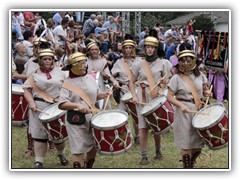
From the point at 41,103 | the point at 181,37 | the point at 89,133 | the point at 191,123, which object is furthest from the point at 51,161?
the point at 181,37

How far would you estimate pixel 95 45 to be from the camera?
356 inches

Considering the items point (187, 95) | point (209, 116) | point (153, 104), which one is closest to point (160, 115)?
point (153, 104)

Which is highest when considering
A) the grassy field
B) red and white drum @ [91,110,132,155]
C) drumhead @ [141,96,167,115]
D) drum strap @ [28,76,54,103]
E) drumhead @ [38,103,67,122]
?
drum strap @ [28,76,54,103]

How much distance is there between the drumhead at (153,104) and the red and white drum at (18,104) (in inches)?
84.3

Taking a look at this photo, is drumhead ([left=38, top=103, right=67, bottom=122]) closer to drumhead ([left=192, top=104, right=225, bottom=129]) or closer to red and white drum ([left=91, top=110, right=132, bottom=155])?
red and white drum ([left=91, top=110, right=132, bottom=155])

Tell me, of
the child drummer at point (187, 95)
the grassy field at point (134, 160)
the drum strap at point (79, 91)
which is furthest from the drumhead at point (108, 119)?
the grassy field at point (134, 160)

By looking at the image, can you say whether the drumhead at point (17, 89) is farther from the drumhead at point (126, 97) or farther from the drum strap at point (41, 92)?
the drumhead at point (126, 97)

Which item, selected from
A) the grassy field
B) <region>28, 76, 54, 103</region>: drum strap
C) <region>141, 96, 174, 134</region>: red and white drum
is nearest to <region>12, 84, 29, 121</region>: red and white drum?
the grassy field

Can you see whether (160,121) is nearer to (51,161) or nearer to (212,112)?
(212,112)

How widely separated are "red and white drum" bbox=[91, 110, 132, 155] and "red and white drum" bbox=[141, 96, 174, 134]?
83 cm

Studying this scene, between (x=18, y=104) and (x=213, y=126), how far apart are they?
3.49 m

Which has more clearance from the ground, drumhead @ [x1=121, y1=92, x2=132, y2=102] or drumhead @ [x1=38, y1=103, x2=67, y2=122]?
drumhead @ [x1=121, y1=92, x2=132, y2=102]

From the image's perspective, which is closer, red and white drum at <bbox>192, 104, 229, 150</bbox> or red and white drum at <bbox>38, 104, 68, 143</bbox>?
red and white drum at <bbox>192, 104, 229, 150</bbox>

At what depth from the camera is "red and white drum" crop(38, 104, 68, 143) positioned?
7.18 meters
